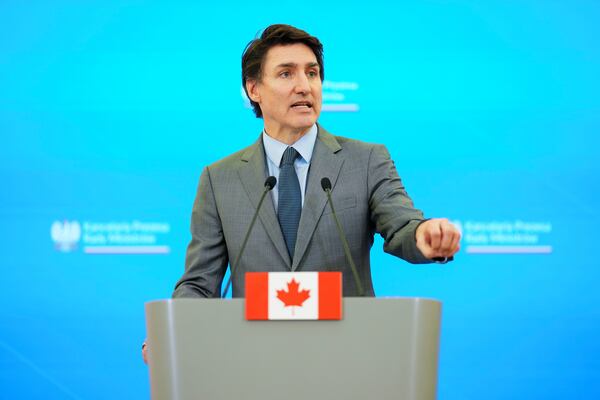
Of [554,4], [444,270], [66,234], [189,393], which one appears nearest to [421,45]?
[554,4]

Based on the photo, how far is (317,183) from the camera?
2.27 metres

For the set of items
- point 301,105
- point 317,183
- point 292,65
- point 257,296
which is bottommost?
point 257,296

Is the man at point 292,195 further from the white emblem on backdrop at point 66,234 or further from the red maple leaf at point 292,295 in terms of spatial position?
the white emblem on backdrop at point 66,234

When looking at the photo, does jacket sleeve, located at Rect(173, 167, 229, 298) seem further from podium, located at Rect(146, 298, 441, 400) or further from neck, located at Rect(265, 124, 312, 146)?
podium, located at Rect(146, 298, 441, 400)

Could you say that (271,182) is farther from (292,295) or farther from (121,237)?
(121,237)

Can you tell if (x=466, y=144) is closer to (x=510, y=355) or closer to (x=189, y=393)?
(x=510, y=355)

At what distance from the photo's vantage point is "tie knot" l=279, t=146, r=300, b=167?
7.75 ft

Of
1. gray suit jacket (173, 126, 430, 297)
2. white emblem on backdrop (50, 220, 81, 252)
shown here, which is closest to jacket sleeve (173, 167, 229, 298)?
gray suit jacket (173, 126, 430, 297)

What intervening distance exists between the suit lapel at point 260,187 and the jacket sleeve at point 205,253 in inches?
4.9

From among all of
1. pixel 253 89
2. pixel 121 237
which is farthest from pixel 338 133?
pixel 121 237

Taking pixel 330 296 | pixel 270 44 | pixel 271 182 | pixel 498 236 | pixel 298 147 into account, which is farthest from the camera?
pixel 498 236

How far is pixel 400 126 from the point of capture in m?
3.35

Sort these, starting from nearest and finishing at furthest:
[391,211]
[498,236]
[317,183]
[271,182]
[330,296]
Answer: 1. [330,296]
2. [271,182]
3. [391,211]
4. [317,183]
5. [498,236]

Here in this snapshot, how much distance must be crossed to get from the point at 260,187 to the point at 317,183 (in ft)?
0.57
